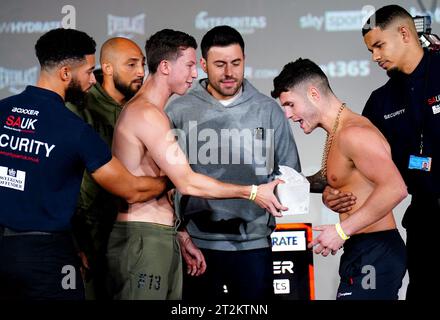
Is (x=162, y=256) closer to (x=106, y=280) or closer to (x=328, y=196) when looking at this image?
(x=106, y=280)

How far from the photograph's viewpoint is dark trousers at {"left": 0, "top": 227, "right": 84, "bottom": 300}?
109 inches

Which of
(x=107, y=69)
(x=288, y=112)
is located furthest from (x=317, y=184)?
(x=107, y=69)

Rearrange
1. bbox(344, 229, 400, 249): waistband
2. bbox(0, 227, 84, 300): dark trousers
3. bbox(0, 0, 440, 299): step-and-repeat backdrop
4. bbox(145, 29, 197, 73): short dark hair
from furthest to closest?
bbox(0, 0, 440, 299): step-and-repeat backdrop → bbox(145, 29, 197, 73): short dark hair → bbox(344, 229, 400, 249): waistband → bbox(0, 227, 84, 300): dark trousers

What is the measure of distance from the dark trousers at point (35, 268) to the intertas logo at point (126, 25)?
1698 mm

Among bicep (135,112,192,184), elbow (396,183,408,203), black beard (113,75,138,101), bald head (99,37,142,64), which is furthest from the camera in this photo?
bald head (99,37,142,64)

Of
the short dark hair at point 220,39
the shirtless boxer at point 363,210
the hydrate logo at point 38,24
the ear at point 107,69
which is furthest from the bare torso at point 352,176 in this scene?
the hydrate logo at point 38,24

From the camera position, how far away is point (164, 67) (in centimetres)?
335

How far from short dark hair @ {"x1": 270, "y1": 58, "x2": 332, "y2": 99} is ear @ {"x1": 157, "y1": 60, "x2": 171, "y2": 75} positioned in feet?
1.66

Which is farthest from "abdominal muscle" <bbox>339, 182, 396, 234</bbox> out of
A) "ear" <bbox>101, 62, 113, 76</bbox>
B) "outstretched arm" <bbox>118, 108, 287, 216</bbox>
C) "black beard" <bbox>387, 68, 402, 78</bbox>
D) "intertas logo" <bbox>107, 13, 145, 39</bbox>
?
"intertas logo" <bbox>107, 13, 145, 39</bbox>

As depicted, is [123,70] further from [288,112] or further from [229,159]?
[288,112]

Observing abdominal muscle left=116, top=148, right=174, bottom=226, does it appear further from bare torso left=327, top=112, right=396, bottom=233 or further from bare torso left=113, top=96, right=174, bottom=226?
bare torso left=327, top=112, right=396, bottom=233

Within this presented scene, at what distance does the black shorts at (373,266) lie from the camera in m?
2.95

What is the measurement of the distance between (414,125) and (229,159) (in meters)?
0.94

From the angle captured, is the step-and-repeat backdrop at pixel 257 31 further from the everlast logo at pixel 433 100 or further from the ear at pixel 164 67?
the ear at pixel 164 67
